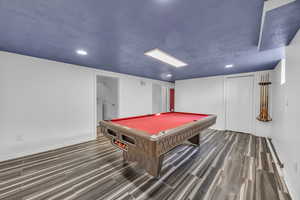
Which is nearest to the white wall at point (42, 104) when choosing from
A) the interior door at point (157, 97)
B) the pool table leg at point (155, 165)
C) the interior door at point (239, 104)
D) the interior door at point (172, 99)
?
the pool table leg at point (155, 165)

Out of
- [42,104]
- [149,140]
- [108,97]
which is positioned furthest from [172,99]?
[42,104]

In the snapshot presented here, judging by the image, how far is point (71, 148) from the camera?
288 cm

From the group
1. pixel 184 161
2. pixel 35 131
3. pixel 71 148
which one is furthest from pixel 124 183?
pixel 35 131

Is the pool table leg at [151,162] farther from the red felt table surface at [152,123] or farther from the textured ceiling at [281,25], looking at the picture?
the textured ceiling at [281,25]

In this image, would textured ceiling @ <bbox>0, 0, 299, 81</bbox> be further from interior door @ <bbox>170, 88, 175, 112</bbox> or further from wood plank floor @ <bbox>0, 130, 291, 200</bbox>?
interior door @ <bbox>170, 88, 175, 112</bbox>

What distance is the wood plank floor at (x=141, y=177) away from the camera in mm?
1484

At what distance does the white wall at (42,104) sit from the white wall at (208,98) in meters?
3.88

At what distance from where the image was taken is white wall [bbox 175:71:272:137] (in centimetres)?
391

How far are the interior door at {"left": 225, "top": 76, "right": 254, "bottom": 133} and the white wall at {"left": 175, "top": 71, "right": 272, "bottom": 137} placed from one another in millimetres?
134

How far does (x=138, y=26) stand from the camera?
147 cm

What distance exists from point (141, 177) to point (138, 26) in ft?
7.42

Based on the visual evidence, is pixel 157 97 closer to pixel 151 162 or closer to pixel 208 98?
pixel 208 98

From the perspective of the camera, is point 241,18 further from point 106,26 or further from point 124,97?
point 124,97

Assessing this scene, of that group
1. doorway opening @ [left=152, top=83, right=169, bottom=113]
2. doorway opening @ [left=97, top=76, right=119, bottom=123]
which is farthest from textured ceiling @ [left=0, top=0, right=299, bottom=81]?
doorway opening @ [left=152, top=83, right=169, bottom=113]
